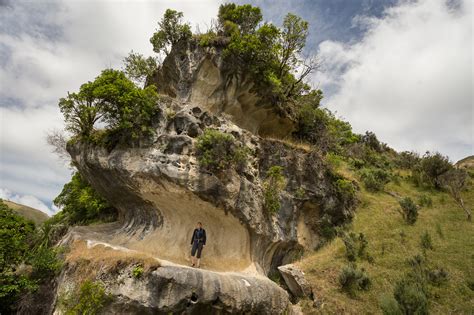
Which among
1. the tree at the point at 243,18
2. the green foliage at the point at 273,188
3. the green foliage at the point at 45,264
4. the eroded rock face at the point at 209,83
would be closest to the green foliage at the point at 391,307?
the green foliage at the point at 273,188

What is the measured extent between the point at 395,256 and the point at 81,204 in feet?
61.2

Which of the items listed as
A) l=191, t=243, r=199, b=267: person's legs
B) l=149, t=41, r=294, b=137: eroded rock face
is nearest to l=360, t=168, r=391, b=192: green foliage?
l=149, t=41, r=294, b=137: eroded rock face

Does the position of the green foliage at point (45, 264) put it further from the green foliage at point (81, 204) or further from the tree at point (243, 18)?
the tree at point (243, 18)

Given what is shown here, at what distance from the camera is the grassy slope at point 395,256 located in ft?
37.7

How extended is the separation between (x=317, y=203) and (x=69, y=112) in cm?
1400

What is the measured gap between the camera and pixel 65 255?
12.1 meters

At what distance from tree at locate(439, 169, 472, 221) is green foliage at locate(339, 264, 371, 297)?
27.1 feet

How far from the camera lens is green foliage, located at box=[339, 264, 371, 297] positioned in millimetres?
12633

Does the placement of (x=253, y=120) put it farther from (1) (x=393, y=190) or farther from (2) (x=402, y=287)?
(2) (x=402, y=287)

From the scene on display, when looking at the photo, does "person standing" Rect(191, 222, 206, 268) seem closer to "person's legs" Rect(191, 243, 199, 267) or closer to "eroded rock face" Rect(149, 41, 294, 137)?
"person's legs" Rect(191, 243, 199, 267)

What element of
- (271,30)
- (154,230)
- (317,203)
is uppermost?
(271,30)

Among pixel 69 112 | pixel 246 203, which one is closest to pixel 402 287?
pixel 246 203

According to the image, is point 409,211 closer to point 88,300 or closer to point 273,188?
point 273,188

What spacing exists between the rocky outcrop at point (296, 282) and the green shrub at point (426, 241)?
609 centimetres
